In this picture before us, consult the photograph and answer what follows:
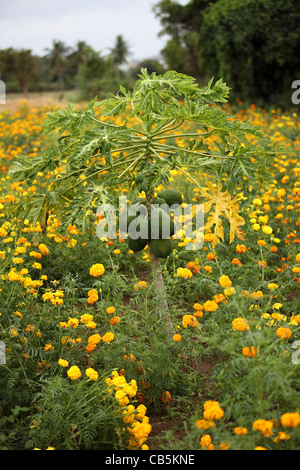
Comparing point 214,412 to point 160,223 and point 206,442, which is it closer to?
point 206,442

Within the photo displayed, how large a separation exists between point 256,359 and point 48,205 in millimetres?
1557

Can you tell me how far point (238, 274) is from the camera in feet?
9.77

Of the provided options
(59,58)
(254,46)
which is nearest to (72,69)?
(59,58)

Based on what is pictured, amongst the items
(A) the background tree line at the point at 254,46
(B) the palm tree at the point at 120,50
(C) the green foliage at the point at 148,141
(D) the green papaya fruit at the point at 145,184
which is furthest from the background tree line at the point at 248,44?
(B) the palm tree at the point at 120,50

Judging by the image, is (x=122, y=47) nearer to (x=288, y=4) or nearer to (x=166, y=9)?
(x=166, y=9)

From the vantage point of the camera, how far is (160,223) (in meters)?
2.24

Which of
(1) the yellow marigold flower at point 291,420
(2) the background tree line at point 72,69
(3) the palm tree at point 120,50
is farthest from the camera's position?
(3) the palm tree at point 120,50

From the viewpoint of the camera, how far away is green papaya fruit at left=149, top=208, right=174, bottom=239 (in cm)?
223

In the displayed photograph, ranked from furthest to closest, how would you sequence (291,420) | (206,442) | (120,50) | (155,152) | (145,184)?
(120,50)
(155,152)
(145,184)
(206,442)
(291,420)

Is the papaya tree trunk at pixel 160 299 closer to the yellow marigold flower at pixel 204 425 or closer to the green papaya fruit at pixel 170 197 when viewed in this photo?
the green papaya fruit at pixel 170 197

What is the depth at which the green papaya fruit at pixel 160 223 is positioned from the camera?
88.0 inches

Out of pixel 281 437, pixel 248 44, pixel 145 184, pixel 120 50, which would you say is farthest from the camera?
pixel 120 50

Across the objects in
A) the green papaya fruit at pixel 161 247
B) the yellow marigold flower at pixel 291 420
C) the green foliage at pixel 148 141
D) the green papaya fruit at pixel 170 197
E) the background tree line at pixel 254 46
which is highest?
the background tree line at pixel 254 46

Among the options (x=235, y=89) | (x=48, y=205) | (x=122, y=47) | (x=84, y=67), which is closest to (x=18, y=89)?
(x=122, y=47)
